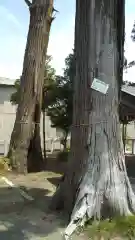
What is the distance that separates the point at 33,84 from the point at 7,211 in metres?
6.15

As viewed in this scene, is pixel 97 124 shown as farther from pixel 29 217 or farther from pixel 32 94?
pixel 32 94

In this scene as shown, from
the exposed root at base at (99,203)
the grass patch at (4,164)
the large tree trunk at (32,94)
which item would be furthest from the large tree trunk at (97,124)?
the large tree trunk at (32,94)

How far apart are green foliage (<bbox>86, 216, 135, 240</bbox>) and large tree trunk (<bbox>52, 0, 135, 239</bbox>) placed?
0.58 feet

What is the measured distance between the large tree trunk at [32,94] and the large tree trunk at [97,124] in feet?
18.0

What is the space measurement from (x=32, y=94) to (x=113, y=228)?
7.25m

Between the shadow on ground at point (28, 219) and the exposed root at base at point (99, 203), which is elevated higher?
the exposed root at base at point (99, 203)

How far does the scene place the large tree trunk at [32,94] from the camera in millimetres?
11266

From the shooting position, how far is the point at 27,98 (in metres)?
11.4

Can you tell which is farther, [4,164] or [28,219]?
[4,164]

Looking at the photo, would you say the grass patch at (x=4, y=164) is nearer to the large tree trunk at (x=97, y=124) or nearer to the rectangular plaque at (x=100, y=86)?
the large tree trunk at (x=97, y=124)

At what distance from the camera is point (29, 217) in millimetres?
5645

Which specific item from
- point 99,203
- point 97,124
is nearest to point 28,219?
point 99,203

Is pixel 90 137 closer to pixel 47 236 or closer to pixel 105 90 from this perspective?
pixel 105 90

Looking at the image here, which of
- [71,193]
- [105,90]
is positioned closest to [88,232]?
[71,193]
